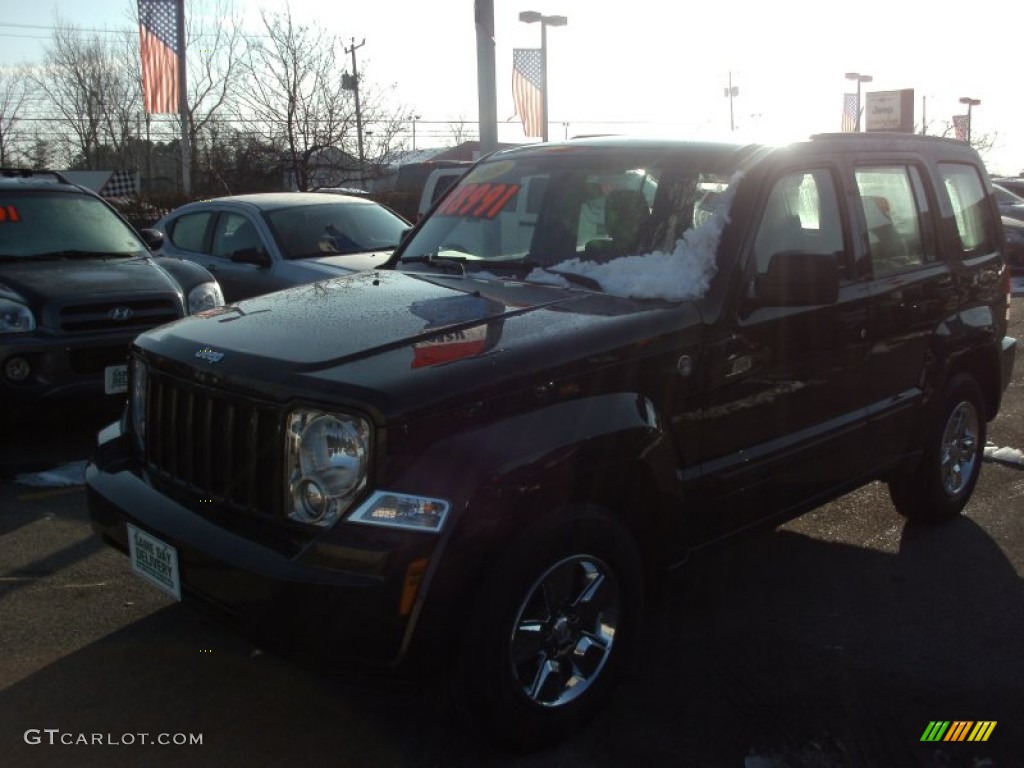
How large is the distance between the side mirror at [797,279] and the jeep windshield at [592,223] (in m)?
0.22

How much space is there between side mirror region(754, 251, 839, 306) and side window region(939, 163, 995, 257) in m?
1.84

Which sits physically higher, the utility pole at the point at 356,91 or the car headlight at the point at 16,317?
the utility pole at the point at 356,91

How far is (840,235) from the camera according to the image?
14.1 feet

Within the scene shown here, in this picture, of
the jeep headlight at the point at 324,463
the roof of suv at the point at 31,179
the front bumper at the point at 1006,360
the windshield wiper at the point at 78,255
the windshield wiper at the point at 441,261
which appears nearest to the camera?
the jeep headlight at the point at 324,463

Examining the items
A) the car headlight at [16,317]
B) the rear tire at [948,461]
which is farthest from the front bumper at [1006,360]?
the car headlight at [16,317]

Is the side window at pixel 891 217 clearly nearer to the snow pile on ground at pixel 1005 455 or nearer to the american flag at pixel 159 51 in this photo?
the snow pile on ground at pixel 1005 455

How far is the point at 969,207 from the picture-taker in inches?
208

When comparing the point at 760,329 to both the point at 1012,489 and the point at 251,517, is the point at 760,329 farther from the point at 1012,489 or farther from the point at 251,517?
the point at 1012,489

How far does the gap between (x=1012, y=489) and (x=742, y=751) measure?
365 cm

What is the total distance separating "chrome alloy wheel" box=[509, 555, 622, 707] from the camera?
3039mm

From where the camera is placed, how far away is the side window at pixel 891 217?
14.6ft

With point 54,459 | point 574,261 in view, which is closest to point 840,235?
point 574,261

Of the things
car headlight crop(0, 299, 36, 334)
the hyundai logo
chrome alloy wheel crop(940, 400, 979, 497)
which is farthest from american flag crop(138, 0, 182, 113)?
the hyundai logo

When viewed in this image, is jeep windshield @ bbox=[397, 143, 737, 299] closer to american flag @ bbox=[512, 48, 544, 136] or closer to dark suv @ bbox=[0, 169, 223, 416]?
dark suv @ bbox=[0, 169, 223, 416]
